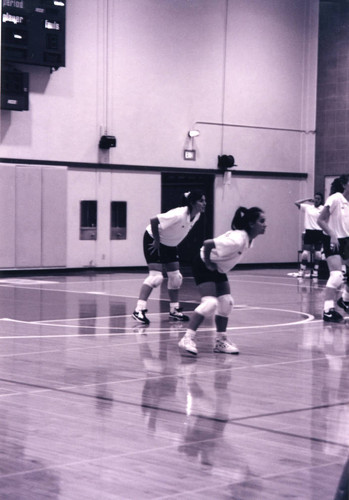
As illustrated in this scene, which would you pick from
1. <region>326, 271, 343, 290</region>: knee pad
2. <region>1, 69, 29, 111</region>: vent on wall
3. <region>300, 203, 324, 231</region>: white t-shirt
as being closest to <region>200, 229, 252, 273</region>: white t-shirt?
<region>326, 271, 343, 290</region>: knee pad

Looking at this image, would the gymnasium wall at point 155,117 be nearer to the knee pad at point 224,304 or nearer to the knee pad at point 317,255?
the knee pad at point 317,255

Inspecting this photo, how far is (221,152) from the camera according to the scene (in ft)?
88.0

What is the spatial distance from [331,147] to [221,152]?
362 centimetres

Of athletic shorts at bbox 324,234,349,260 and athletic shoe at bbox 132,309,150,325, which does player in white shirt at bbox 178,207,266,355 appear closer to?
athletic shoe at bbox 132,309,150,325

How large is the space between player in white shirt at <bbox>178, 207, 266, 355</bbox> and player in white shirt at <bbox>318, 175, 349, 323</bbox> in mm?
3182

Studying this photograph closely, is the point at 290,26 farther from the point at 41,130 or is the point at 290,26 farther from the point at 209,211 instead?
the point at 41,130

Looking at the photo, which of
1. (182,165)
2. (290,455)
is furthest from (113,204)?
(290,455)

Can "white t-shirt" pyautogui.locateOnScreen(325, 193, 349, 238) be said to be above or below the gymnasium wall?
below

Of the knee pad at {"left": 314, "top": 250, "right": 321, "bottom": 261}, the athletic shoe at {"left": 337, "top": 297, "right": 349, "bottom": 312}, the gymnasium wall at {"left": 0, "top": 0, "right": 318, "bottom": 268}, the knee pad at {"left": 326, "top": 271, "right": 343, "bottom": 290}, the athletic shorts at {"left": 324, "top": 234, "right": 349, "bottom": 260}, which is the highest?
the gymnasium wall at {"left": 0, "top": 0, "right": 318, "bottom": 268}

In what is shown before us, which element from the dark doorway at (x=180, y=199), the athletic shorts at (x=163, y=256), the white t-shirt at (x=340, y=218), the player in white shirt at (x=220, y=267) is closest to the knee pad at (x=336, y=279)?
the white t-shirt at (x=340, y=218)

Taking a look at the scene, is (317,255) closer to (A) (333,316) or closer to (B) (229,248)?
(A) (333,316)

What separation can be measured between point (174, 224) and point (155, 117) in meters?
13.8

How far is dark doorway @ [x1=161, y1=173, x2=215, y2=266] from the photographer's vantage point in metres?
26.2

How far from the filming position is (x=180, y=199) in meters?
26.2
